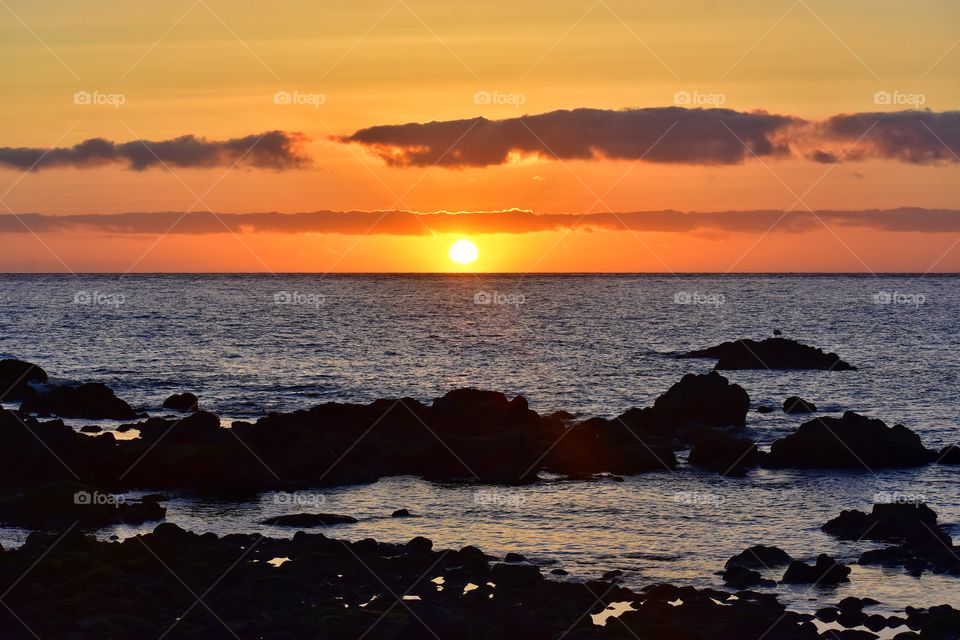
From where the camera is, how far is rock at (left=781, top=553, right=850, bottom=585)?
85.9ft

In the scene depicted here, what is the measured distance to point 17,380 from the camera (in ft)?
209

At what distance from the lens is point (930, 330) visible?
13025 centimetres

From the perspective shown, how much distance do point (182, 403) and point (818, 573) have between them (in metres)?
40.7

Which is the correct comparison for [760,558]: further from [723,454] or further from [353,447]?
[353,447]

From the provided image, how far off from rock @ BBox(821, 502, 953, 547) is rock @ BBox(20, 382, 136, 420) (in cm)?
3493

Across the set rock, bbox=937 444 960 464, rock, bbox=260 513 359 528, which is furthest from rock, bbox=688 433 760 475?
rock, bbox=260 513 359 528

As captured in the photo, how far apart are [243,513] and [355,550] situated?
23.6 feet

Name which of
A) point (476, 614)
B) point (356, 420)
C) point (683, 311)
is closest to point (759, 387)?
point (356, 420)

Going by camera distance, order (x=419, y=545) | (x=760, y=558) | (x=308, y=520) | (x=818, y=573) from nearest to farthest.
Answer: (x=818, y=573), (x=760, y=558), (x=419, y=545), (x=308, y=520)

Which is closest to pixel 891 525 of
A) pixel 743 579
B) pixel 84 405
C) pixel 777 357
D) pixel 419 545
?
pixel 743 579

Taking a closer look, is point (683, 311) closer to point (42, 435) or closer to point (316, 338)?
point (316, 338)

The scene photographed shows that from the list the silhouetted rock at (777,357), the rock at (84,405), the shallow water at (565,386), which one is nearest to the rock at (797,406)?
the shallow water at (565,386)

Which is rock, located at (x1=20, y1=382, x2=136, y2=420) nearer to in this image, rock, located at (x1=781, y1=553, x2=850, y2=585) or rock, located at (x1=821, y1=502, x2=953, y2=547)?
rock, located at (x1=821, y1=502, x2=953, y2=547)

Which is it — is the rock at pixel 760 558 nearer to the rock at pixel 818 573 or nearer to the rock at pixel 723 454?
the rock at pixel 818 573
